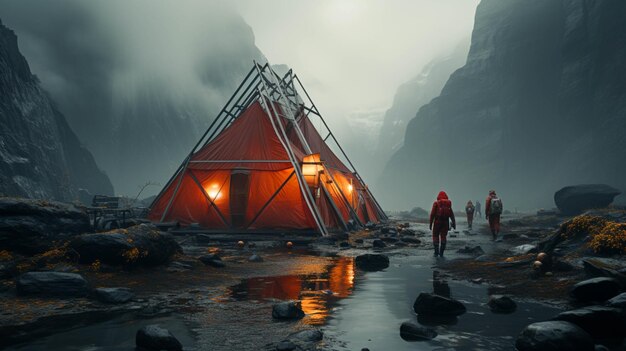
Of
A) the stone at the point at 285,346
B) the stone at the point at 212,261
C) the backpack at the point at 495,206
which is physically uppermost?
the backpack at the point at 495,206

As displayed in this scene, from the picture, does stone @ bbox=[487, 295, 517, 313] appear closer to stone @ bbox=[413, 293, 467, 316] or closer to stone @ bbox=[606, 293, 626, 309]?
stone @ bbox=[413, 293, 467, 316]

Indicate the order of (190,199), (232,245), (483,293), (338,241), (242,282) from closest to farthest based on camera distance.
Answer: (483,293)
(242,282)
(232,245)
(338,241)
(190,199)

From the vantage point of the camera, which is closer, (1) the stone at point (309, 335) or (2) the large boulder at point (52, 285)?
(1) the stone at point (309, 335)

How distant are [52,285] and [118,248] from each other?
78.8 inches

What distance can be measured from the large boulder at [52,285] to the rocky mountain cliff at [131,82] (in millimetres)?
84892

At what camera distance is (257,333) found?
530cm

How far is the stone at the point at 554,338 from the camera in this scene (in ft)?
14.4

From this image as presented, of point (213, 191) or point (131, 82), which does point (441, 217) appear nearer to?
point (213, 191)

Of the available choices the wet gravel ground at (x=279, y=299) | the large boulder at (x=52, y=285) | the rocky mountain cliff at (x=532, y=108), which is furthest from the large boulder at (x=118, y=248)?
the rocky mountain cliff at (x=532, y=108)

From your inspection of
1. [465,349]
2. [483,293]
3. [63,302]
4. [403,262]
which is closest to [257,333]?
[465,349]

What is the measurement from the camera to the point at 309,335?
5016mm

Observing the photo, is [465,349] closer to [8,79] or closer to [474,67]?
[8,79]

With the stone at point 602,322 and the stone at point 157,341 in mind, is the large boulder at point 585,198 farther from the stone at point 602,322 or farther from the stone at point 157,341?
the stone at point 157,341

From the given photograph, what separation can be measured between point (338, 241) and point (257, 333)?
522 inches
